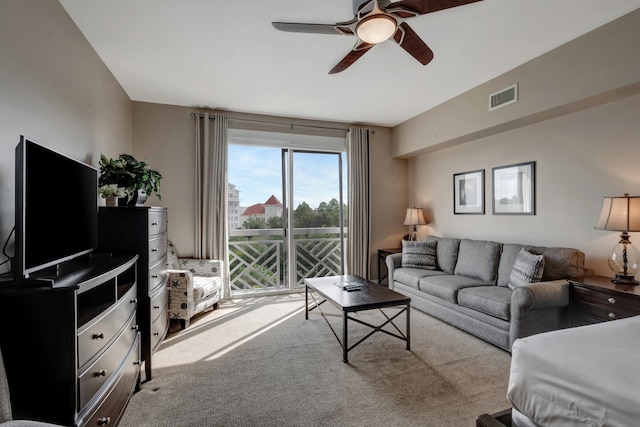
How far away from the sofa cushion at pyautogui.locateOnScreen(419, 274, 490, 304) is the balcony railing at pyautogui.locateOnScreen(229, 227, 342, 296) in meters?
1.71

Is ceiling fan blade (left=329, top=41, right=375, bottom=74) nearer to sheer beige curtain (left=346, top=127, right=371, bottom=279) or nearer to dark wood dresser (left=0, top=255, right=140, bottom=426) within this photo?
dark wood dresser (left=0, top=255, right=140, bottom=426)

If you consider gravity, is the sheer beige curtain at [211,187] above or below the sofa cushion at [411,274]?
above

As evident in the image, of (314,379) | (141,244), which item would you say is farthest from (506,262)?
(141,244)

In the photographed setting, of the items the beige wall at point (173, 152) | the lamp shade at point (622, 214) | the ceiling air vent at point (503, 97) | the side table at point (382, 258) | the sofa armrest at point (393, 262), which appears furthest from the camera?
the side table at point (382, 258)

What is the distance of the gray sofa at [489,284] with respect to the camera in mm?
2533

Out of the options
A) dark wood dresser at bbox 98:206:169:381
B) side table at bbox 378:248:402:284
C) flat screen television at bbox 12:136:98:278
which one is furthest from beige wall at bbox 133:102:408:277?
side table at bbox 378:248:402:284

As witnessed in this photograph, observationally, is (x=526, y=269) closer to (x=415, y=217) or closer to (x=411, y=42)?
(x=415, y=217)

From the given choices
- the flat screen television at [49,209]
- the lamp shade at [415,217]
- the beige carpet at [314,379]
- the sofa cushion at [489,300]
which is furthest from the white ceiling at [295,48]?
the beige carpet at [314,379]

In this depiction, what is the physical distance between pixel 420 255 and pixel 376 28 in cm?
301

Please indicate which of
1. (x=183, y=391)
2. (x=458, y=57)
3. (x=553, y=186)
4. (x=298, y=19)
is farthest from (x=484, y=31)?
(x=183, y=391)

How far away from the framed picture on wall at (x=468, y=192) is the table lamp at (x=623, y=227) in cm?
150

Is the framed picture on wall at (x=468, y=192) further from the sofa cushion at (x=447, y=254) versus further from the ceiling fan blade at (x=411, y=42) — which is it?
the ceiling fan blade at (x=411, y=42)

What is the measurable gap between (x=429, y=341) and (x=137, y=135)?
410 cm

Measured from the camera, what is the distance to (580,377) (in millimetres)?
1077
